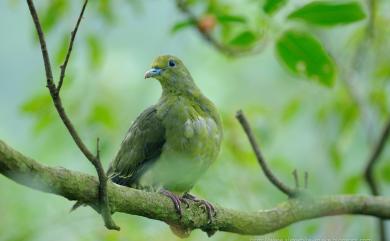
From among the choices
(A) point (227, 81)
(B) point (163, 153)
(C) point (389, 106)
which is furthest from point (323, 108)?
(A) point (227, 81)

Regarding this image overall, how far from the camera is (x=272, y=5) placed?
10.9 ft

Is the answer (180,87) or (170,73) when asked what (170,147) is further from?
(170,73)

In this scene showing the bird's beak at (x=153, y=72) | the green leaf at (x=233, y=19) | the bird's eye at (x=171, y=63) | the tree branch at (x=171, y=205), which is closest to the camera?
the tree branch at (x=171, y=205)

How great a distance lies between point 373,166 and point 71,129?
266 centimetres

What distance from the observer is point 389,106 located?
4863 millimetres

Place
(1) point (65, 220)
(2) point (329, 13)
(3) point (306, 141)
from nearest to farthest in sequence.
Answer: (1) point (65, 220), (2) point (329, 13), (3) point (306, 141)

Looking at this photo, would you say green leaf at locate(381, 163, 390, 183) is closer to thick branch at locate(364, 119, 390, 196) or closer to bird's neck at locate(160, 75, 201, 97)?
thick branch at locate(364, 119, 390, 196)

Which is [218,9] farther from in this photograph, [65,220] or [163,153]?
[65,220]

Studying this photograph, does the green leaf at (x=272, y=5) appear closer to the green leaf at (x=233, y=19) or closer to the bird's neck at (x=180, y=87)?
the green leaf at (x=233, y=19)

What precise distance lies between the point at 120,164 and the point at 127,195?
4.79ft

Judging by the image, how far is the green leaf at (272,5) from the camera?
10.8ft

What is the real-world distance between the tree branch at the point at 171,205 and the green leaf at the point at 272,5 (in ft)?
3.27

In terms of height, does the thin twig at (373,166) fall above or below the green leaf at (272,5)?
below

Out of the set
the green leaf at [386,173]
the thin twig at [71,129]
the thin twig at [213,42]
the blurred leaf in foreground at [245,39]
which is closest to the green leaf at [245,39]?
the blurred leaf in foreground at [245,39]
